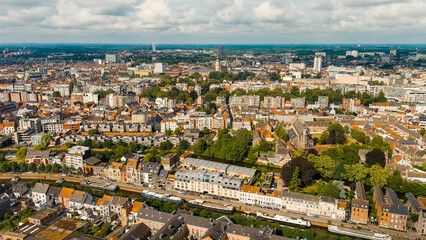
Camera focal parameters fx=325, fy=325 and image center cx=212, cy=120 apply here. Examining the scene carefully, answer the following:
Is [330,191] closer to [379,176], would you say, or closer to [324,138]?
[379,176]

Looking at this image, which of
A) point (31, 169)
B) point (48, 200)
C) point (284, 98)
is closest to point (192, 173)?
point (48, 200)

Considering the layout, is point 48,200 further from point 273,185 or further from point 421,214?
point 421,214

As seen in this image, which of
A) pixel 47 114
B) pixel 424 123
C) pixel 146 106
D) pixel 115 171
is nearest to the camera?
pixel 115 171

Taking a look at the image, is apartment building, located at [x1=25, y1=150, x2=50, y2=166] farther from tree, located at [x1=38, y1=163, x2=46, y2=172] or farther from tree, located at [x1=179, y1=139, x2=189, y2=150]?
tree, located at [x1=179, y1=139, x2=189, y2=150]

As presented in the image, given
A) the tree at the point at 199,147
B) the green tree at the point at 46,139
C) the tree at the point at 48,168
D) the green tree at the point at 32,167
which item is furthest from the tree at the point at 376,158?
the green tree at the point at 46,139

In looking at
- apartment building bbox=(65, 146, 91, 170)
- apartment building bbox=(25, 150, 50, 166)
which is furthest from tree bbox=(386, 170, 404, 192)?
apartment building bbox=(25, 150, 50, 166)

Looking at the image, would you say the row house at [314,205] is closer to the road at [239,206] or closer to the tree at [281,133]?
the road at [239,206]
